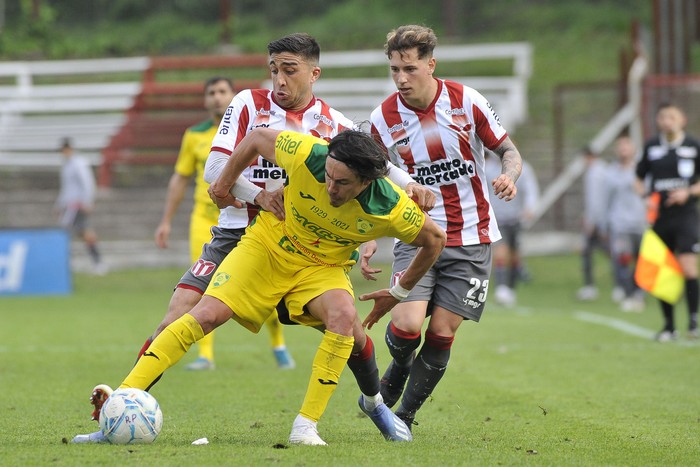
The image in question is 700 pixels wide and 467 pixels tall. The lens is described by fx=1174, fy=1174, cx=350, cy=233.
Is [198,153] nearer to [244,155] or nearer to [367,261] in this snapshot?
[367,261]

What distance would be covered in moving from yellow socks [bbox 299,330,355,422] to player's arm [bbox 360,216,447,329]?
14.9 inches

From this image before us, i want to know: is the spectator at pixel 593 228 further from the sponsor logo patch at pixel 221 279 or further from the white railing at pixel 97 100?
the sponsor logo patch at pixel 221 279

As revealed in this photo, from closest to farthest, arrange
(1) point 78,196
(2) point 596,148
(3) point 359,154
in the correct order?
(3) point 359,154 < (1) point 78,196 < (2) point 596,148

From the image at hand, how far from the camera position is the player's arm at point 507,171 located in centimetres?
625

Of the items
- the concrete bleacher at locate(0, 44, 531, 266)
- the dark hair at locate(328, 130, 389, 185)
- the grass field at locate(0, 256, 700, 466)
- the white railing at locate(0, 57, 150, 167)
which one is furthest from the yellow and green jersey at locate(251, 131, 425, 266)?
the white railing at locate(0, 57, 150, 167)

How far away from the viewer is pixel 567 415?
24.0 ft

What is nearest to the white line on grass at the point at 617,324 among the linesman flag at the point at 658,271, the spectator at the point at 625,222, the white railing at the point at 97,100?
the linesman flag at the point at 658,271

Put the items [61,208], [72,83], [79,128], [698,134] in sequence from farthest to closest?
[72,83] < [79,128] < [698,134] < [61,208]

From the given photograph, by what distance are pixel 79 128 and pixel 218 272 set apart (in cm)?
2246

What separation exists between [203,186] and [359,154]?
4.19 metres

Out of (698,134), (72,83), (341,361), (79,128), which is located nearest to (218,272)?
(341,361)

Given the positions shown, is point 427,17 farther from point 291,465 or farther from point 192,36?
point 291,465

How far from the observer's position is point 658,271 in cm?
1252

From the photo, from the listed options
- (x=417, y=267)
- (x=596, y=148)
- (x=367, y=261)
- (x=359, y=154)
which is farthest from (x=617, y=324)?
(x=596, y=148)
